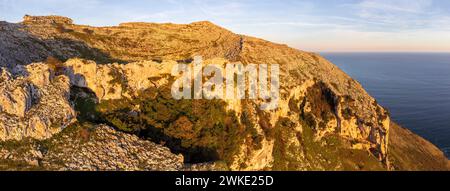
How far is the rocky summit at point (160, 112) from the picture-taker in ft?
84.9

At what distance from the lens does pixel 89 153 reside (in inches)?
989

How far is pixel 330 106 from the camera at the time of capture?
5912 cm

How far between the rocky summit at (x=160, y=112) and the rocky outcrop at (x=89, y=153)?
0.24 ft

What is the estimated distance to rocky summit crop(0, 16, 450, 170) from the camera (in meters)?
25.9


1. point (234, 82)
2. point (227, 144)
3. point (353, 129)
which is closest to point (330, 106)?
point (353, 129)

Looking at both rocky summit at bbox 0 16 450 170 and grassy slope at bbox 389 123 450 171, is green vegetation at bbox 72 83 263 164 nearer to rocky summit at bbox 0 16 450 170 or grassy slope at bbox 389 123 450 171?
rocky summit at bbox 0 16 450 170

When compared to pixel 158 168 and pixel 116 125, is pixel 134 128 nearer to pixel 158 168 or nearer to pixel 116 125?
pixel 116 125

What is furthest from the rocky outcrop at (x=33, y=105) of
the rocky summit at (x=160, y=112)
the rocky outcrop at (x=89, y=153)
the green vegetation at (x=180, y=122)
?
the green vegetation at (x=180, y=122)

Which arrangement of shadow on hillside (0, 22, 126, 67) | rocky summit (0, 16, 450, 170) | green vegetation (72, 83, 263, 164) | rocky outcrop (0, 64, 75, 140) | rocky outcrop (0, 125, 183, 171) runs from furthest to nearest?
1. shadow on hillside (0, 22, 126, 67)
2. green vegetation (72, 83, 263, 164)
3. rocky summit (0, 16, 450, 170)
4. rocky outcrop (0, 64, 75, 140)
5. rocky outcrop (0, 125, 183, 171)

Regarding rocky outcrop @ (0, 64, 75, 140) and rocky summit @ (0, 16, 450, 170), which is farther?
rocky summit @ (0, 16, 450, 170)

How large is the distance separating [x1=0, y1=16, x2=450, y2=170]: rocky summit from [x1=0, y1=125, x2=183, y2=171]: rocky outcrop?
0.24 feet

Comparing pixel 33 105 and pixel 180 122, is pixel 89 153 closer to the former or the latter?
pixel 33 105

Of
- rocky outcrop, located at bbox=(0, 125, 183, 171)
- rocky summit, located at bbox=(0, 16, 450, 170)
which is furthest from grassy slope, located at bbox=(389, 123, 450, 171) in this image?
→ rocky outcrop, located at bbox=(0, 125, 183, 171)

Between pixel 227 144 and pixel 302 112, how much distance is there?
20178mm
